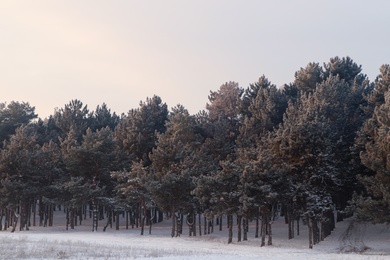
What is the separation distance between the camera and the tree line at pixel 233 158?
48406 mm

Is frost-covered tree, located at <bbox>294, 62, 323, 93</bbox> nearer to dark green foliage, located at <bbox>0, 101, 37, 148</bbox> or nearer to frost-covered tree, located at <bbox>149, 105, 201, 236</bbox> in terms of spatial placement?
frost-covered tree, located at <bbox>149, 105, 201, 236</bbox>

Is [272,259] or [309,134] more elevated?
[309,134]

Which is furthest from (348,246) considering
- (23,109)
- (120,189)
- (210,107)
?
(23,109)

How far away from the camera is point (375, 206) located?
1644 inches

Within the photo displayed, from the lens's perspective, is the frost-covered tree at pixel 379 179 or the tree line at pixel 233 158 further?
the tree line at pixel 233 158

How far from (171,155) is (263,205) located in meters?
17.4

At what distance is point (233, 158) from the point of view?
218ft

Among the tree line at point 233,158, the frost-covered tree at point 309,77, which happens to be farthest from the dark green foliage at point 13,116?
the frost-covered tree at point 309,77

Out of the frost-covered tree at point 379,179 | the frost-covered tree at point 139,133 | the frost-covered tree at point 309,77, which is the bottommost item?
the frost-covered tree at point 379,179

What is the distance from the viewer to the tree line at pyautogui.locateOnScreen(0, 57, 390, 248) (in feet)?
159

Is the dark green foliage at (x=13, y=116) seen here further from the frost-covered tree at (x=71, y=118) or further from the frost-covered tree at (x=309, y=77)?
the frost-covered tree at (x=309, y=77)

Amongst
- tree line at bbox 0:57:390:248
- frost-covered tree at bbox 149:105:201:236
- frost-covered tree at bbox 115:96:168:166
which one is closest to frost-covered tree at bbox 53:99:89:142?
tree line at bbox 0:57:390:248

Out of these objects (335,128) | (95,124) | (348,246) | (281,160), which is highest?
(95,124)

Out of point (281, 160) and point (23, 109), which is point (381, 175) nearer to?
point (281, 160)
